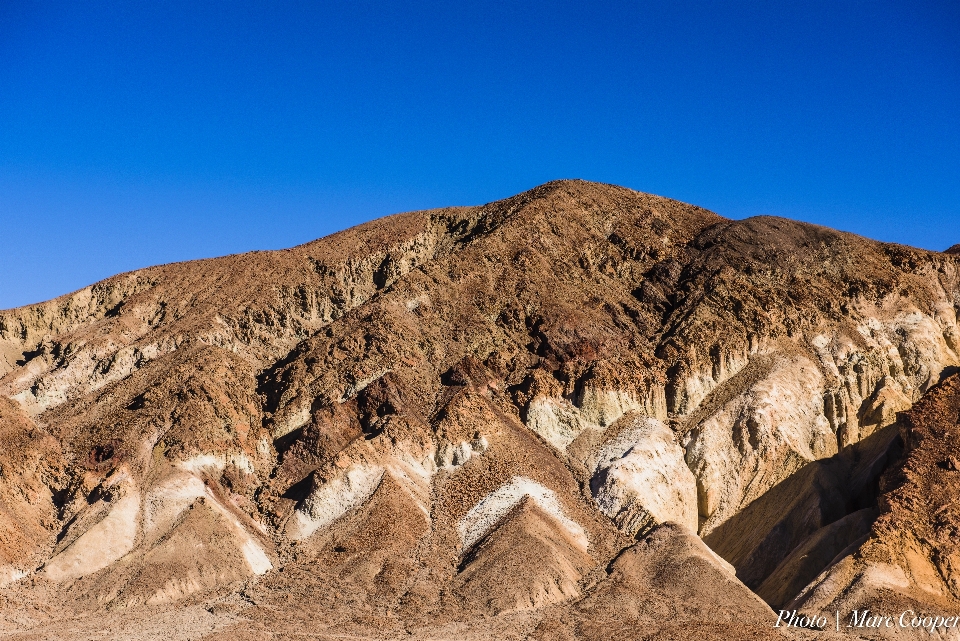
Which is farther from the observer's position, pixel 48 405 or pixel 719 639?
pixel 48 405

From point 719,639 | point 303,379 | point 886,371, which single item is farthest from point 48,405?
point 886,371

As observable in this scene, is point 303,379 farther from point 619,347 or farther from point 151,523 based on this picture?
point 619,347

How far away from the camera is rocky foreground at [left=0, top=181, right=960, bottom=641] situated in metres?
44.8

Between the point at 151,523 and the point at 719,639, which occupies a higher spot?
the point at 151,523

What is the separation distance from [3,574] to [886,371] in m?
47.4

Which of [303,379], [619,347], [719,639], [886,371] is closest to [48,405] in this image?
[303,379]

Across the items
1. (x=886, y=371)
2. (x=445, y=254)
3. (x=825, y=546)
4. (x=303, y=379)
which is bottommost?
(x=825, y=546)

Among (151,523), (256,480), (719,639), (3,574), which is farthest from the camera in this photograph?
(256,480)

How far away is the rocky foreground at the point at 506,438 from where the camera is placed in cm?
4484

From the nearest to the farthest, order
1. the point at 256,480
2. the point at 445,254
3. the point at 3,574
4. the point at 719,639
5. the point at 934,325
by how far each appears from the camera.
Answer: the point at 719,639 → the point at 3,574 → the point at 256,480 → the point at 934,325 → the point at 445,254

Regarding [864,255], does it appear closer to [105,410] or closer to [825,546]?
[825,546]

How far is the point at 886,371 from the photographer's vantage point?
61312 millimetres

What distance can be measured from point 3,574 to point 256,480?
1285 cm

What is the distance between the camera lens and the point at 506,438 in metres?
54.8
